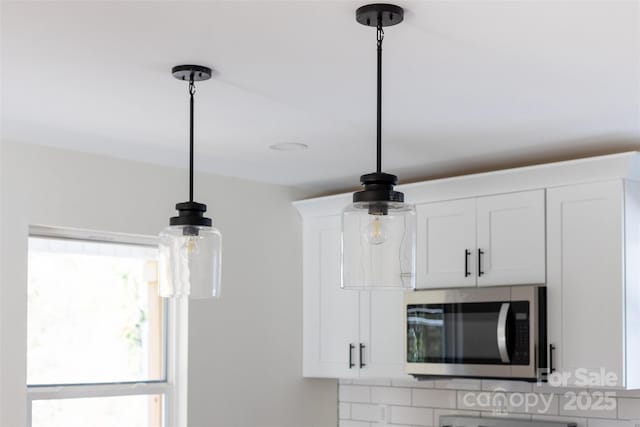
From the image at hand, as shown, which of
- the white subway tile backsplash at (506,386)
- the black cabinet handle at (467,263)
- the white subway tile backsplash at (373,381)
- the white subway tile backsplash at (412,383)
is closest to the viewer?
the black cabinet handle at (467,263)

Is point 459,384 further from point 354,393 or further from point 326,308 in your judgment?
point 326,308

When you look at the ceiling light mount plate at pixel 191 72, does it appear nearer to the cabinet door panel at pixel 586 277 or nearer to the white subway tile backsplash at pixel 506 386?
the cabinet door panel at pixel 586 277

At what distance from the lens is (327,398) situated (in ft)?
16.8

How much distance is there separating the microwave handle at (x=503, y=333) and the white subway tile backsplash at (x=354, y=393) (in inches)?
51.4

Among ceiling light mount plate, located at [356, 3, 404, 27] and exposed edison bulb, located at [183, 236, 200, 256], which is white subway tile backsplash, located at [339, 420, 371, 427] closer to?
exposed edison bulb, located at [183, 236, 200, 256]

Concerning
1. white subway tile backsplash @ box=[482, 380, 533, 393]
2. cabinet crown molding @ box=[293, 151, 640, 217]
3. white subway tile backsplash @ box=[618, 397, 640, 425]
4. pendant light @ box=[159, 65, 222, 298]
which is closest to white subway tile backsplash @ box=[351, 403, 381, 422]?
white subway tile backsplash @ box=[482, 380, 533, 393]

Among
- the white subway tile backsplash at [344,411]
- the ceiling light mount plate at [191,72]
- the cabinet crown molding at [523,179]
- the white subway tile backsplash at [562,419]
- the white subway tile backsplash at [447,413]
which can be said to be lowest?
the white subway tile backsplash at [344,411]

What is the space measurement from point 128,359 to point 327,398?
129cm

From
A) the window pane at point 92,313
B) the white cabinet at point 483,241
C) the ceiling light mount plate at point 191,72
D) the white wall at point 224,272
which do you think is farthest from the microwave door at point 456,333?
the ceiling light mount plate at point 191,72

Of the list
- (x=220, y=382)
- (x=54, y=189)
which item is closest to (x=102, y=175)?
(x=54, y=189)

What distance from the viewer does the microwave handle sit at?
393 cm

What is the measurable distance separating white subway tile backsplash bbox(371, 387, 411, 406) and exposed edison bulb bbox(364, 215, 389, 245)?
275 centimetres

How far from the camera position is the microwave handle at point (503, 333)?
3930 mm

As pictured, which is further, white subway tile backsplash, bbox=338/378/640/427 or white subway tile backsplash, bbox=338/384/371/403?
white subway tile backsplash, bbox=338/384/371/403
